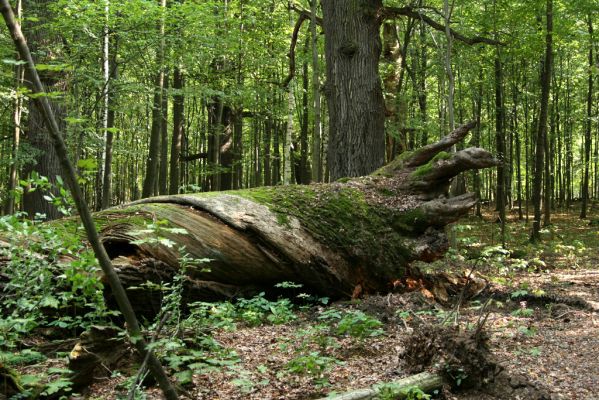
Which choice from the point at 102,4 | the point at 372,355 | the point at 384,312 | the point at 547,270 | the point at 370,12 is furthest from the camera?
the point at 547,270

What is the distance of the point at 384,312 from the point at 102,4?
26.4ft

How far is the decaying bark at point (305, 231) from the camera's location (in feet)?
17.3

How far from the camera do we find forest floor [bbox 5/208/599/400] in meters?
3.69

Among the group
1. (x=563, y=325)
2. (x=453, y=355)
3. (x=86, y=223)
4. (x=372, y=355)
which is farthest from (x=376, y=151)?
(x=86, y=223)

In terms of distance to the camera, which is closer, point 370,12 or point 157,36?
point 370,12

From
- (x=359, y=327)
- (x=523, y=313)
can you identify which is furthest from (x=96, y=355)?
(x=523, y=313)

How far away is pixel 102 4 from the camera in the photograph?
9.33 metres

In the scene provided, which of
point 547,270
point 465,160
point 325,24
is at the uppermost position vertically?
point 325,24

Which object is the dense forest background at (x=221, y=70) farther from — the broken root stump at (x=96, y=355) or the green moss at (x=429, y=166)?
the green moss at (x=429, y=166)

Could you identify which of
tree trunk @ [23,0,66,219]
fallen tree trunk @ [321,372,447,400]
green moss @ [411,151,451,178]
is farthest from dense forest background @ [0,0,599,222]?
fallen tree trunk @ [321,372,447,400]

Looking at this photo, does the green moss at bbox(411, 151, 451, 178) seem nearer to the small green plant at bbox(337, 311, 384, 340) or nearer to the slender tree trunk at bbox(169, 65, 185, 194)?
the small green plant at bbox(337, 311, 384, 340)

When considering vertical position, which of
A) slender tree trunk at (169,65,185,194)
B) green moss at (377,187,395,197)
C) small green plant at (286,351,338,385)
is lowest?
small green plant at (286,351,338,385)

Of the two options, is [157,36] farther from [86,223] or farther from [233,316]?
[86,223]

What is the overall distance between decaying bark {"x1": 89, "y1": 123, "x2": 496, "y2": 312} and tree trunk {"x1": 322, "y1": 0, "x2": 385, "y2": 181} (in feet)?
3.79
